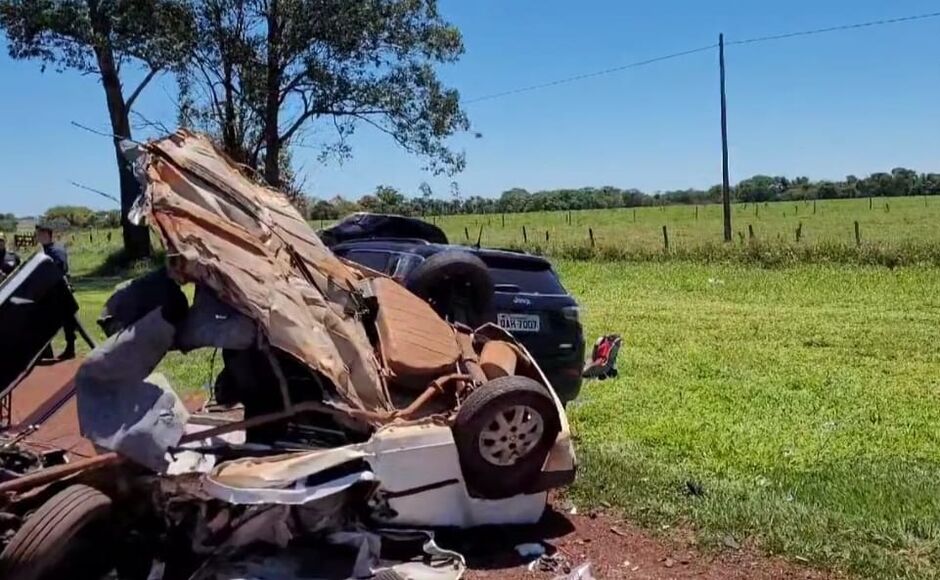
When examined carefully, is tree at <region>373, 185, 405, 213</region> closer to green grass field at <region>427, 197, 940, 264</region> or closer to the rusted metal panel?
green grass field at <region>427, 197, 940, 264</region>

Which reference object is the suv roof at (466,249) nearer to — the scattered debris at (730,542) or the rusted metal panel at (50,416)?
the rusted metal panel at (50,416)

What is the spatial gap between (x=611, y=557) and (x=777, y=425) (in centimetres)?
337

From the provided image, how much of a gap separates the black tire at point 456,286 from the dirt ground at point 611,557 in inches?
72.5

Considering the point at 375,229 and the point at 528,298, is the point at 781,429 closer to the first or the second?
the point at 528,298

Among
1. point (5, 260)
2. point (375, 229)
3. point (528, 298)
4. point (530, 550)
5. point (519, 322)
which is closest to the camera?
point (530, 550)

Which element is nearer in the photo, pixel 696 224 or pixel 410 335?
pixel 410 335

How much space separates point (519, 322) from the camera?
822cm

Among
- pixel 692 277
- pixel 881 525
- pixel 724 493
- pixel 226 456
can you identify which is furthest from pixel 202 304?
pixel 692 277

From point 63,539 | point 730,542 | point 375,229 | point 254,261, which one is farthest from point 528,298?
point 63,539

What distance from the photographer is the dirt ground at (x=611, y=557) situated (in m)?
4.84

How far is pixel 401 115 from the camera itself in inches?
1134

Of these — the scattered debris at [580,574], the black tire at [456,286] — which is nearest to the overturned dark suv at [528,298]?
the black tire at [456,286]

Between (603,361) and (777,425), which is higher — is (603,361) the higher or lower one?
the higher one

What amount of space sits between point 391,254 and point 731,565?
4423 mm
